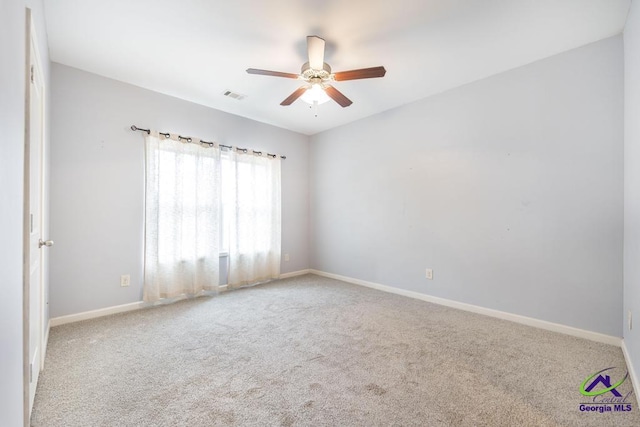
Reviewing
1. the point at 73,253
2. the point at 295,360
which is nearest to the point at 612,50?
the point at 295,360

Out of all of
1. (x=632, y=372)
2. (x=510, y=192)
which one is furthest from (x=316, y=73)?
(x=632, y=372)

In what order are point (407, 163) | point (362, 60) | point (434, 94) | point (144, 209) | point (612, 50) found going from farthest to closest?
point (407, 163) → point (434, 94) → point (144, 209) → point (362, 60) → point (612, 50)

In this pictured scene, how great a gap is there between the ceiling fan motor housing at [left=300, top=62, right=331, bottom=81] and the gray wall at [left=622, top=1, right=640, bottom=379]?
209 centimetres

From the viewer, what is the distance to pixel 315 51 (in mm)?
2117

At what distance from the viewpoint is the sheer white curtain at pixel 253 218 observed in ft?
12.8

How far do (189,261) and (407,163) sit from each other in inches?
122

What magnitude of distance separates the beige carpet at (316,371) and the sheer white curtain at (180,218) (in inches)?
17.5

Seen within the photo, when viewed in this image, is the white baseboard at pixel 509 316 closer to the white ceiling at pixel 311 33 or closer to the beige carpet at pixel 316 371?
the beige carpet at pixel 316 371

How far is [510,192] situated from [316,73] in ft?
7.42

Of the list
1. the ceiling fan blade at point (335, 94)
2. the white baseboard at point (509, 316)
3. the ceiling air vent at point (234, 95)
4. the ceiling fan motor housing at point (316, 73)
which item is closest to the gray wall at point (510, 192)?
the white baseboard at point (509, 316)

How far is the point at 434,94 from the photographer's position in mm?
3326

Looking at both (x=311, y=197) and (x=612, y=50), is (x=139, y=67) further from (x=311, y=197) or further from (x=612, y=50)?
(x=612, y=50)

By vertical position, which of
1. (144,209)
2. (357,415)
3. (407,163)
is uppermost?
(407,163)

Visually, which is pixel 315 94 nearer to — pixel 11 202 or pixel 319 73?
pixel 319 73
